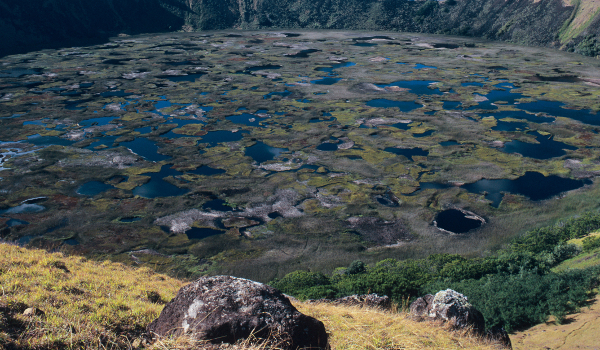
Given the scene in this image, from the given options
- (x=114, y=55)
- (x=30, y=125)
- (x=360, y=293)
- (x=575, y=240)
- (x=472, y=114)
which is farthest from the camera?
(x=114, y=55)

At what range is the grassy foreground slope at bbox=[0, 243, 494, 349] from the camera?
5.88 metres

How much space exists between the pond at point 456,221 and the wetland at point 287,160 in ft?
0.31

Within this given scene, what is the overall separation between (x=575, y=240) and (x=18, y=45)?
83.6 metres

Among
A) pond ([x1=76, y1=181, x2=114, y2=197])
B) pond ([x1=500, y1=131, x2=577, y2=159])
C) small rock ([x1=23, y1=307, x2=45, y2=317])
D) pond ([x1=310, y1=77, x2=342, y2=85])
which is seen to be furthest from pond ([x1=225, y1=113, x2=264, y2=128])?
small rock ([x1=23, y1=307, x2=45, y2=317])

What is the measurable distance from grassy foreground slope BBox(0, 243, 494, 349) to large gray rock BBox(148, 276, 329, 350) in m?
0.29

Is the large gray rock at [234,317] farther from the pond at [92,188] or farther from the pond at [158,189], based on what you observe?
the pond at [92,188]

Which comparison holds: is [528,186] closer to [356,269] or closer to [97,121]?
[356,269]

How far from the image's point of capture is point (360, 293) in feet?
43.3

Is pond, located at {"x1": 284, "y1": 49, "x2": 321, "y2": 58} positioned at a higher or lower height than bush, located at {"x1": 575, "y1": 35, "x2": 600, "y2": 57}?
lower

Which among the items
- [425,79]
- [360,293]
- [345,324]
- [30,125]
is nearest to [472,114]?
[425,79]

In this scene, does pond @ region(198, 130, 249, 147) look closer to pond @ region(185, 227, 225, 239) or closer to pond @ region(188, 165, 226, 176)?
pond @ region(188, 165, 226, 176)

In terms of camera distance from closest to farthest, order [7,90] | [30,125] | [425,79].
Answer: [30,125]
[7,90]
[425,79]

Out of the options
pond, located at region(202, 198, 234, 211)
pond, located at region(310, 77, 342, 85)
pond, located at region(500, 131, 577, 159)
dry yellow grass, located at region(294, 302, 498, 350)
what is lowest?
pond, located at region(202, 198, 234, 211)

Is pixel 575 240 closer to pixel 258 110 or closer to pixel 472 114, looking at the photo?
pixel 472 114
